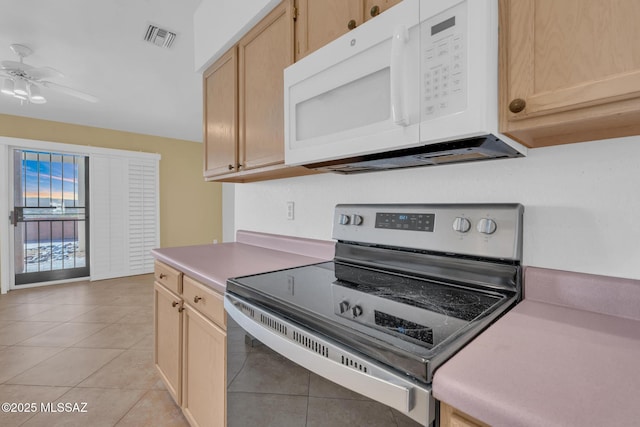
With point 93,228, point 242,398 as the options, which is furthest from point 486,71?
point 93,228

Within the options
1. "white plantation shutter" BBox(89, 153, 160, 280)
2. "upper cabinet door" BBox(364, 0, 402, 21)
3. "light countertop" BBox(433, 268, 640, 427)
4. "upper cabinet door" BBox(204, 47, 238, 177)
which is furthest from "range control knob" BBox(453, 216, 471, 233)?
"white plantation shutter" BBox(89, 153, 160, 280)

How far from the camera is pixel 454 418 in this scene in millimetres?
507

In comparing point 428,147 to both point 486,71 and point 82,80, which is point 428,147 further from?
point 82,80

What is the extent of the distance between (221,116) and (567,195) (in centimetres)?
180

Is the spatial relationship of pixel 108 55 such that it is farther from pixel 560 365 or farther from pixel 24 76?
pixel 560 365

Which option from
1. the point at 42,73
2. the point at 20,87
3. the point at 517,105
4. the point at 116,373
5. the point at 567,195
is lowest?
the point at 116,373

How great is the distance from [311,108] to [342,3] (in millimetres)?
388

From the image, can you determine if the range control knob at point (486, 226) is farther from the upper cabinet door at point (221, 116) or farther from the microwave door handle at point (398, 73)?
the upper cabinet door at point (221, 116)

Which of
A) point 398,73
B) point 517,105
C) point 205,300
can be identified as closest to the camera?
point 517,105

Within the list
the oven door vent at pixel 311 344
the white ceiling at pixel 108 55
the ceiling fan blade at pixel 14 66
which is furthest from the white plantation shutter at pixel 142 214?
the oven door vent at pixel 311 344

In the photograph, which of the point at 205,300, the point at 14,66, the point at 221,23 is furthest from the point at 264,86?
the point at 14,66

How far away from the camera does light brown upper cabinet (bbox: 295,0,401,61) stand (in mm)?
1023

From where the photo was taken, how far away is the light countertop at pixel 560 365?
0.43 m

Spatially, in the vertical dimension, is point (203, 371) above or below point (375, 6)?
below
